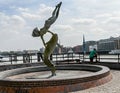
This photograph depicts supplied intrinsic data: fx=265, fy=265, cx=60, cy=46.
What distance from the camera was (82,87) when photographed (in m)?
11.1

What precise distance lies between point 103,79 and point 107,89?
163cm

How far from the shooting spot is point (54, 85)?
34.5 feet

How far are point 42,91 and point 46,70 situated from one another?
718 cm

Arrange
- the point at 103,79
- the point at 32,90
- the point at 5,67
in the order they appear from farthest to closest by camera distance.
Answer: the point at 5,67 < the point at 103,79 < the point at 32,90

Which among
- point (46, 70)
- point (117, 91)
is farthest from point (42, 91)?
point (46, 70)

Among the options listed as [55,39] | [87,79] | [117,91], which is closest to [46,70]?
[55,39]

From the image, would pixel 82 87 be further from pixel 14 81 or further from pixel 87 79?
pixel 14 81

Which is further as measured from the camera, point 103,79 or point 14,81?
point 103,79

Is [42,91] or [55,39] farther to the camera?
[55,39]

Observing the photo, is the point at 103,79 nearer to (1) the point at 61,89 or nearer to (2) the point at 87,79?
(2) the point at 87,79

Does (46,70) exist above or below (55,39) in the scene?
below

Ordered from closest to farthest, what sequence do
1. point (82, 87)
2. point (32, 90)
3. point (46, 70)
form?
point (32, 90), point (82, 87), point (46, 70)

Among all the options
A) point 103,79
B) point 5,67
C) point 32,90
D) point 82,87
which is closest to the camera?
point 32,90

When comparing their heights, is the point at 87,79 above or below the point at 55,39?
below
